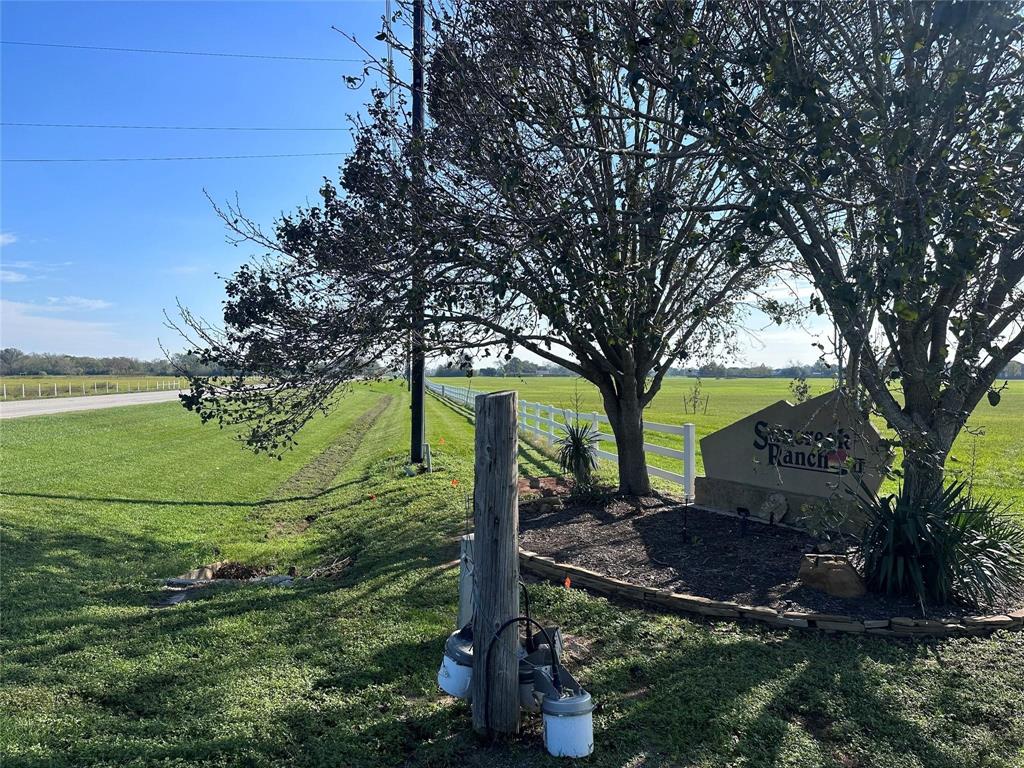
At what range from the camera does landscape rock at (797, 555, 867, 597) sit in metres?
5.38

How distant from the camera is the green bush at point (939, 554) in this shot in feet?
17.0

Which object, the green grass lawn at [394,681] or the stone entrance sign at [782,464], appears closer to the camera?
the green grass lawn at [394,681]

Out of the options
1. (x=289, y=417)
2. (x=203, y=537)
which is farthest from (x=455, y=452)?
(x=289, y=417)

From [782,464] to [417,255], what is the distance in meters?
4.79

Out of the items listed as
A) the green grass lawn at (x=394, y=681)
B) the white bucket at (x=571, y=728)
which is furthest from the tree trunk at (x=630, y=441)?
the white bucket at (x=571, y=728)

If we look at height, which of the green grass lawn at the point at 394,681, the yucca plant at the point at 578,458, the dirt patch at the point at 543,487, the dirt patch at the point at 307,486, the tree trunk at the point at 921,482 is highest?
the tree trunk at the point at 921,482

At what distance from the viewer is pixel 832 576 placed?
17.9ft

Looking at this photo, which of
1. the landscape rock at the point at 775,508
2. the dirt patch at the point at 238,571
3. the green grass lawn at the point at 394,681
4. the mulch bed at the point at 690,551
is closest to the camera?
the green grass lawn at the point at 394,681

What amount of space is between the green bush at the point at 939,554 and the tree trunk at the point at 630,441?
3968 millimetres

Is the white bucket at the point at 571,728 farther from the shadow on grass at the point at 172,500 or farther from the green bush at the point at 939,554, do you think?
the shadow on grass at the point at 172,500

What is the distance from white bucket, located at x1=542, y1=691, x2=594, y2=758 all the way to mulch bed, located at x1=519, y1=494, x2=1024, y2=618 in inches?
105

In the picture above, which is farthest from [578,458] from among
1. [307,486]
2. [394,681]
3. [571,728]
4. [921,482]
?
[307,486]

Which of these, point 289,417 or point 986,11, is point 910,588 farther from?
point 289,417

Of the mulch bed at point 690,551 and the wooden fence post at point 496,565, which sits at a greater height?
the wooden fence post at point 496,565
